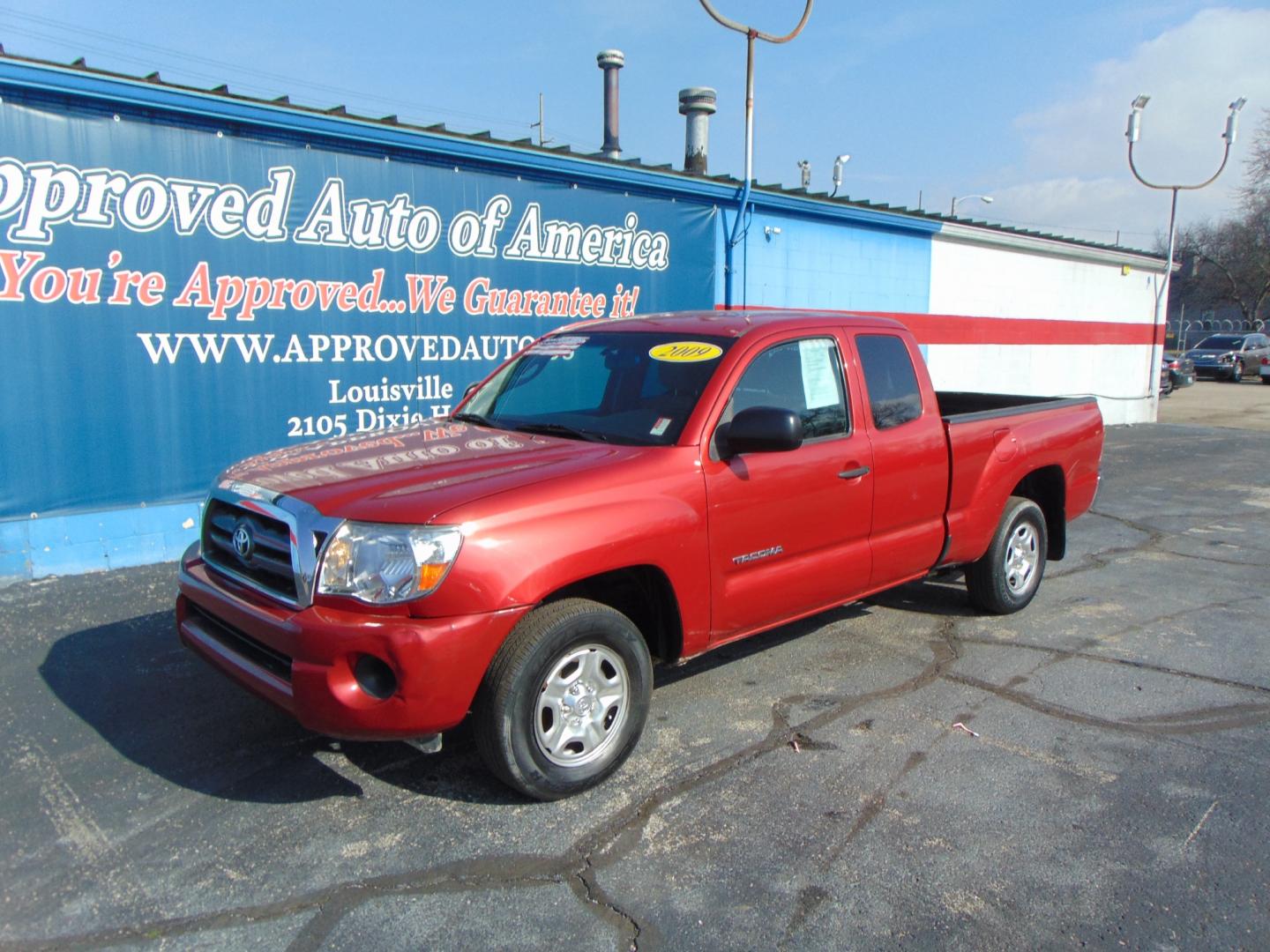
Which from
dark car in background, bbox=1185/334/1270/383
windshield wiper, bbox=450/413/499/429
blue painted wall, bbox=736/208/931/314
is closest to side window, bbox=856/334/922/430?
windshield wiper, bbox=450/413/499/429

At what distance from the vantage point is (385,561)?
3.11 meters

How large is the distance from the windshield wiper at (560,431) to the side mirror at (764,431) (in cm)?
57

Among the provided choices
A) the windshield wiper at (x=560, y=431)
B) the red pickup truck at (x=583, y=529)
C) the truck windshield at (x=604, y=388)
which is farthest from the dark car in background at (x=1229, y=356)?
the windshield wiper at (x=560, y=431)

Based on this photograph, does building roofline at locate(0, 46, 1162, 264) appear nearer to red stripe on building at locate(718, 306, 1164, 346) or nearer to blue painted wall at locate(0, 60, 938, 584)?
blue painted wall at locate(0, 60, 938, 584)

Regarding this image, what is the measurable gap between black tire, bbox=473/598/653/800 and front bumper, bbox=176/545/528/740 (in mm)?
95

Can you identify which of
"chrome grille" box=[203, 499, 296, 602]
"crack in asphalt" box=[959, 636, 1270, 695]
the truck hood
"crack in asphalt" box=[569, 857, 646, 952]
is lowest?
"crack in asphalt" box=[959, 636, 1270, 695]

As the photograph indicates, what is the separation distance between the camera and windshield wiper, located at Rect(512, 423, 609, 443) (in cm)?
404

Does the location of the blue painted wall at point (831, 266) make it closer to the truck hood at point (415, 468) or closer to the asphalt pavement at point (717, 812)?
the asphalt pavement at point (717, 812)

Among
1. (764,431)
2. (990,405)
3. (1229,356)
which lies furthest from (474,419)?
(1229,356)

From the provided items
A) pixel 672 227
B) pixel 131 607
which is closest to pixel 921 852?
pixel 131 607

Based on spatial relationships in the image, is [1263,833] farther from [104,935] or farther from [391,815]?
→ [104,935]

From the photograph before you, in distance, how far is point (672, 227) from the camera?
34.7ft

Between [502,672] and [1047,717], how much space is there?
106 inches

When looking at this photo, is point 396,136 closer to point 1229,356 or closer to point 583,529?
point 583,529
